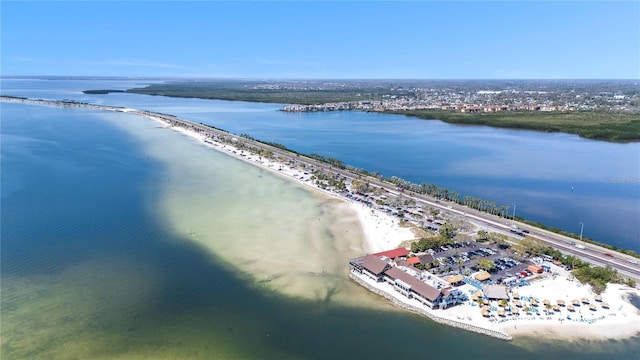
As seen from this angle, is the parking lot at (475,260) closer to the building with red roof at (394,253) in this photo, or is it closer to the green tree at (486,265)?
the green tree at (486,265)

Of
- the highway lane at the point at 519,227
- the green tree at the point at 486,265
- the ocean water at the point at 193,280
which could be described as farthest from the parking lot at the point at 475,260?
the ocean water at the point at 193,280

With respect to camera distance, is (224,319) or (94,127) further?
(94,127)

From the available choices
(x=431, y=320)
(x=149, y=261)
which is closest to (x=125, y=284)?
(x=149, y=261)

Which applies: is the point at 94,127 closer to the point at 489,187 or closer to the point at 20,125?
the point at 20,125

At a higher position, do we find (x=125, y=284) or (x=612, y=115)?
(x=612, y=115)

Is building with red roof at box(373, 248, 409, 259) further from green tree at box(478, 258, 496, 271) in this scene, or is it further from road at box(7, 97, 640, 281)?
road at box(7, 97, 640, 281)

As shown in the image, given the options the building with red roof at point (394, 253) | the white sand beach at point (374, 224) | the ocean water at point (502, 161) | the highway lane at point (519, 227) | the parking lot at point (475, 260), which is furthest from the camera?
the ocean water at point (502, 161)
